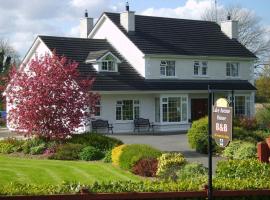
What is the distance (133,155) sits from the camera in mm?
18359

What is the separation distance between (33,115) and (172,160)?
901 centimetres

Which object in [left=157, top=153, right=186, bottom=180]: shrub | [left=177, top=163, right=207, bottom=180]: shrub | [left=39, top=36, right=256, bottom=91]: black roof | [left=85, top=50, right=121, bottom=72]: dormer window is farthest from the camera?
[left=85, top=50, right=121, bottom=72]: dormer window

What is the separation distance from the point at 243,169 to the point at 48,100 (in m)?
11.8

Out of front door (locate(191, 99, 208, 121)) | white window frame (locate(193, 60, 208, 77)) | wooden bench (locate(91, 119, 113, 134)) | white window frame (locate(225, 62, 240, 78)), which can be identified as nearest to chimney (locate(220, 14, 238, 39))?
white window frame (locate(225, 62, 240, 78))

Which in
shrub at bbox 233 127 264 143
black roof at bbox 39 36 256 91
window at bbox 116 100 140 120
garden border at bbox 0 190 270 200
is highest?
black roof at bbox 39 36 256 91

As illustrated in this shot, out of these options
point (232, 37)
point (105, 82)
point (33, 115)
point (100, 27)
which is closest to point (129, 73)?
point (105, 82)

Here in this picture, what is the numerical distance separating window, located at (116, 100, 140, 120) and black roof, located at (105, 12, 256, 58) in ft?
13.1

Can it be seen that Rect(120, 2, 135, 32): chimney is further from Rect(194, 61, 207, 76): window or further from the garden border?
the garden border

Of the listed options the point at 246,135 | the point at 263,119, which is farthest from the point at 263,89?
the point at 246,135

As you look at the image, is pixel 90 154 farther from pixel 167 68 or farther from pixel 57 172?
pixel 167 68

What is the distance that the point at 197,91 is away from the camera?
40219mm

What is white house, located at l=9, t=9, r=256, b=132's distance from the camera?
3719 cm

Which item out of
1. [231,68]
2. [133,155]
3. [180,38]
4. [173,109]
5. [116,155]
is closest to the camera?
[133,155]

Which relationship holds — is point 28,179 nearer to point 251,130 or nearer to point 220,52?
point 251,130
